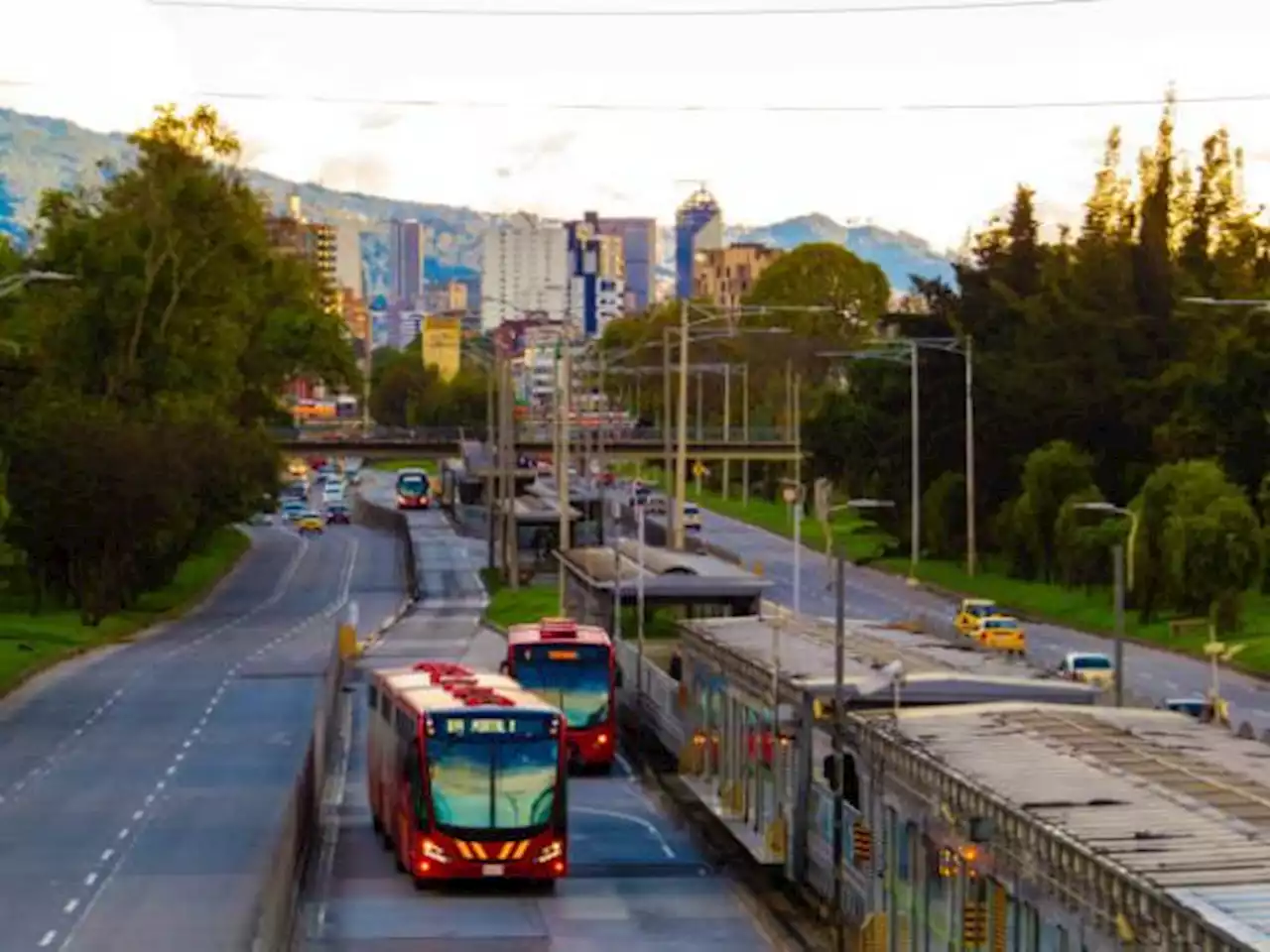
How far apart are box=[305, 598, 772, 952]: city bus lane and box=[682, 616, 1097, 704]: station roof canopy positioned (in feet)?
8.86

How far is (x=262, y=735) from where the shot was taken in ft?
204

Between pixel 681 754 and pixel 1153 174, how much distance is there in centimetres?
7659

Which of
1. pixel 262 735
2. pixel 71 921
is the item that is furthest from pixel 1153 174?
pixel 71 921

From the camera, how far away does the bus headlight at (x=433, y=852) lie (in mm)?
37344

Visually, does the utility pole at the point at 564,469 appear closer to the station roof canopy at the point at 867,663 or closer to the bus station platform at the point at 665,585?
the bus station platform at the point at 665,585

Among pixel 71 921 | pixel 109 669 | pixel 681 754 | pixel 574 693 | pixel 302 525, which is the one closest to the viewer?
pixel 71 921

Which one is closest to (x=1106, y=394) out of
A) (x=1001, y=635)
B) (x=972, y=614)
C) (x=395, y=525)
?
(x=972, y=614)

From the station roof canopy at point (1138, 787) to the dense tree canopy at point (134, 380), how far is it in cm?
6450

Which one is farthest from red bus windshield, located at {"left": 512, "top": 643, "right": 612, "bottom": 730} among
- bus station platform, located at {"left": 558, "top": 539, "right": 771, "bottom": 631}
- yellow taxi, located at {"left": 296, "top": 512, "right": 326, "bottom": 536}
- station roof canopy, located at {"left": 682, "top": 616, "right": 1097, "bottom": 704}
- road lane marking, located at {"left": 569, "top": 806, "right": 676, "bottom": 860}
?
yellow taxi, located at {"left": 296, "top": 512, "right": 326, "bottom": 536}

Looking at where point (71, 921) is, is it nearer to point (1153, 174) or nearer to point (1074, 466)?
point (1074, 466)

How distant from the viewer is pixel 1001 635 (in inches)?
2992

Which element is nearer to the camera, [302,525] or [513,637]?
[513,637]

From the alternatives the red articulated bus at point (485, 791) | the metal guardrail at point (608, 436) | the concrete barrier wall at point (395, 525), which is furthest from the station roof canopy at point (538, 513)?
the red articulated bus at point (485, 791)

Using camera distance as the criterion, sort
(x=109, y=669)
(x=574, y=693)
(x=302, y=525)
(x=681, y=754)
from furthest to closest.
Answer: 1. (x=302, y=525)
2. (x=109, y=669)
3. (x=574, y=693)
4. (x=681, y=754)
